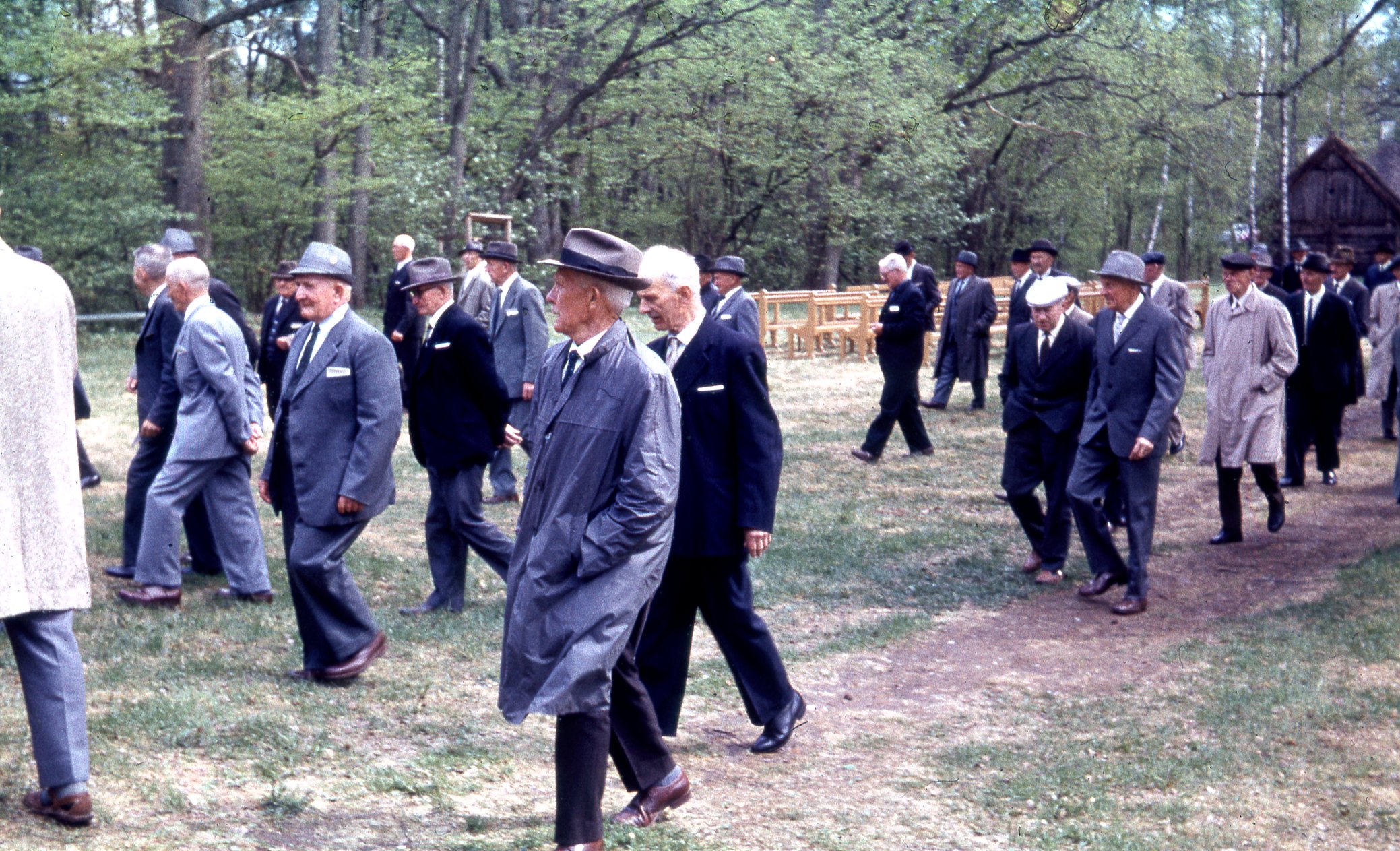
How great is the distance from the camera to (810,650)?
7.58 m

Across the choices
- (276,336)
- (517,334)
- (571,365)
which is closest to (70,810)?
(571,365)

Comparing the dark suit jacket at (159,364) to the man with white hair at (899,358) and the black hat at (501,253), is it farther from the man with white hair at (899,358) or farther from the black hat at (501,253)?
the man with white hair at (899,358)

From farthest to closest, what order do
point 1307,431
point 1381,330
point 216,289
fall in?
point 1381,330 → point 1307,431 → point 216,289

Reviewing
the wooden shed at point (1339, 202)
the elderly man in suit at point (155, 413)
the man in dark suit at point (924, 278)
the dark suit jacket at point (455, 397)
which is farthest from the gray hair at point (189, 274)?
the wooden shed at point (1339, 202)

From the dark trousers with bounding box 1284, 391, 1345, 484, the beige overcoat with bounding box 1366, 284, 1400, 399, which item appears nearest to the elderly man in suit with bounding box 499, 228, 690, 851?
the dark trousers with bounding box 1284, 391, 1345, 484

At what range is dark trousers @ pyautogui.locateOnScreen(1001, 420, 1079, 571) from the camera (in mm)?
8969

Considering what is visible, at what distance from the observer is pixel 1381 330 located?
14.8 metres

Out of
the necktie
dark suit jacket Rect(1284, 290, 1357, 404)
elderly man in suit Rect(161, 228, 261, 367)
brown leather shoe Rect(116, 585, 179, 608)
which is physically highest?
elderly man in suit Rect(161, 228, 261, 367)

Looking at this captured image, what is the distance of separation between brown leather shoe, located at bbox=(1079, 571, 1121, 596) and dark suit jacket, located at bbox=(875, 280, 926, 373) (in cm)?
514

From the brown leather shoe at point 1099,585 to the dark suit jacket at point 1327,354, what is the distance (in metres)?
5.16

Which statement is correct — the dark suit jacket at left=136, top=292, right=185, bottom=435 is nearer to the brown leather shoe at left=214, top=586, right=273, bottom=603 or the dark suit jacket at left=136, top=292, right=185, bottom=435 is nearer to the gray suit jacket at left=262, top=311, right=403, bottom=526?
the brown leather shoe at left=214, top=586, right=273, bottom=603

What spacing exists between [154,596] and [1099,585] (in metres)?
5.34

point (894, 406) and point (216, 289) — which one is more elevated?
point (216, 289)

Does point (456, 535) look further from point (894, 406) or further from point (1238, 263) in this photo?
point (894, 406)
